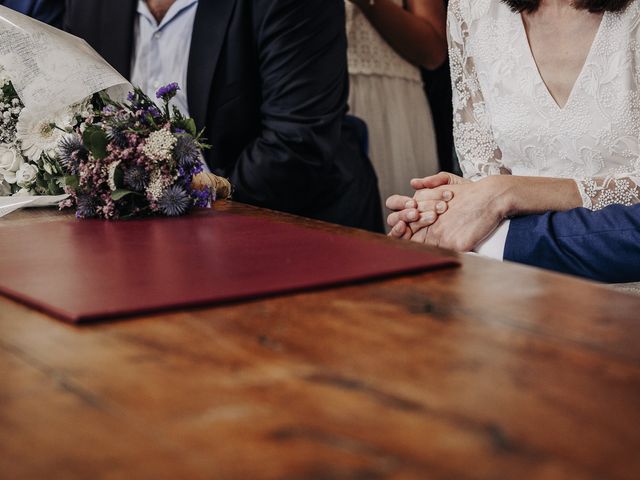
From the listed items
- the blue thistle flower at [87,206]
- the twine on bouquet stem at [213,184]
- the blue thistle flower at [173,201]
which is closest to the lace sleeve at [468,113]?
the twine on bouquet stem at [213,184]

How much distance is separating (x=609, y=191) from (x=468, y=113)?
488 millimetres

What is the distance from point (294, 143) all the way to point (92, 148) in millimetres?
1045

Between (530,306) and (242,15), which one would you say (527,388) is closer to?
(530,306)

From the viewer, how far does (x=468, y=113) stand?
2.22 m

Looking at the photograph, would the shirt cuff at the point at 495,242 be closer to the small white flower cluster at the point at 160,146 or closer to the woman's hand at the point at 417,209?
the woman's hand at the point at 417,209

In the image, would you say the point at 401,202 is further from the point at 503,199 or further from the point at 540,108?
the point at 540,108

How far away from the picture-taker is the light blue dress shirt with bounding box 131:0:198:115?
2.63 m

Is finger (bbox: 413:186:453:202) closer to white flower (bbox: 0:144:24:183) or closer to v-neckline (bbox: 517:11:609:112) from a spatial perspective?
v-neckline (bbox: 517:11:609:112)

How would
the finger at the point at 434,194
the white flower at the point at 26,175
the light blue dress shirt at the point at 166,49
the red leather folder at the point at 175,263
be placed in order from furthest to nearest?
the light blue dress shirt at the point at 166,49 → the finger at the point at 434,194 → the white flower at the point at 26,175 → the red leather folder at the point at 175,263

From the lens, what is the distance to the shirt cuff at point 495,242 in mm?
1814

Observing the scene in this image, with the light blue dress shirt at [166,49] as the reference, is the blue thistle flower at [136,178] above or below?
below

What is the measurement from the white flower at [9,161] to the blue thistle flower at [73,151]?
0.23 m

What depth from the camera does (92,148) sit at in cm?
160

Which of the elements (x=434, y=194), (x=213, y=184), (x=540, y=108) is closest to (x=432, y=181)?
(x=434, y=194)
